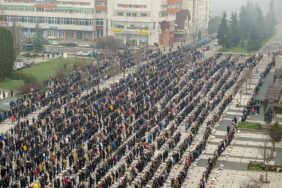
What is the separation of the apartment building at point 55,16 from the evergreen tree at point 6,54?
2779 cm

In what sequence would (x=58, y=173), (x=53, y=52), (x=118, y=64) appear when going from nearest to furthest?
(x=58, y=173), (x=118, y=64), (x=53, y=52)

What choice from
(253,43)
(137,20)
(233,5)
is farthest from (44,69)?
(233,5)

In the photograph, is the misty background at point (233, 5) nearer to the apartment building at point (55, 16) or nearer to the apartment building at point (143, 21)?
the apartment building at point (143, 21)

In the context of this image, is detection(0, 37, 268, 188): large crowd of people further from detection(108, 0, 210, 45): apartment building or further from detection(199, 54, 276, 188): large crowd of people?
detection(108, 0, 210, 45): apartment building

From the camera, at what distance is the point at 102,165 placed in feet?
92.6

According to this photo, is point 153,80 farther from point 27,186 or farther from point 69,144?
point 27,186

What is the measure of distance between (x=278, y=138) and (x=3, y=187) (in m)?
13.9

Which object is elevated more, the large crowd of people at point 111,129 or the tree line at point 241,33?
the tree line at point 241,33

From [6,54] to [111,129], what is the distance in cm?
1903

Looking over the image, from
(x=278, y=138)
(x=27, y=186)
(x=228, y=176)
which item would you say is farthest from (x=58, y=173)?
(x=278, y=138)

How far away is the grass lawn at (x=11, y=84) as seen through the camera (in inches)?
1880

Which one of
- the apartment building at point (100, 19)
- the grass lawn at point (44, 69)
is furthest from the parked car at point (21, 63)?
the apartment building at point (100, 19)

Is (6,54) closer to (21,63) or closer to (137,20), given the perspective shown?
(21,63)

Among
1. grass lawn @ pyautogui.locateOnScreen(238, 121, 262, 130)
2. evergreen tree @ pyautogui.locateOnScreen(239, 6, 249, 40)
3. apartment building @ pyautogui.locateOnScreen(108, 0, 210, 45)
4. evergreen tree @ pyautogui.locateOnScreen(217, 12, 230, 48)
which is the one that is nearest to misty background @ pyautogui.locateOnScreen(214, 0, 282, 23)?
evergreen tree @ pyautogui.locateOnScreen(239, 6, 249, 40)
